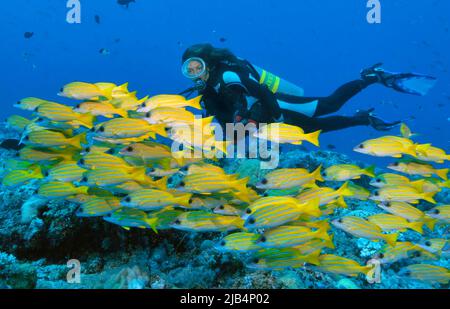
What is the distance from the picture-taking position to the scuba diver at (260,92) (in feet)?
18.8

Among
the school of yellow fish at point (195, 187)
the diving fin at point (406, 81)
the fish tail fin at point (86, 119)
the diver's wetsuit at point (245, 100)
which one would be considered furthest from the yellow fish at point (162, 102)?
the diving fin at point (406, 81)

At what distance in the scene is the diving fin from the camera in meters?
7.80

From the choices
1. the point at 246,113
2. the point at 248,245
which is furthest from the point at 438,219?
the point at 246,113

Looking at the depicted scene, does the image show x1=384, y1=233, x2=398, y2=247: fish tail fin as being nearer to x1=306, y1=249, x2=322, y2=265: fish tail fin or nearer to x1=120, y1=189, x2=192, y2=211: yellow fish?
x1=306, y1=249, x2=322, y2=265: fish tail fin

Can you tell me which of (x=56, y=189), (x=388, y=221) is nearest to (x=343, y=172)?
(x=388, y=221)

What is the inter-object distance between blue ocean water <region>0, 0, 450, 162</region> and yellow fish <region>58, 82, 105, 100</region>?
8339 centimetres

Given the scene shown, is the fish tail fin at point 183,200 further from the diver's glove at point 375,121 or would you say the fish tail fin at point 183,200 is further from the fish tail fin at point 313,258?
the diver's glove at point 375,121

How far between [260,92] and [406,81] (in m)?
4.50

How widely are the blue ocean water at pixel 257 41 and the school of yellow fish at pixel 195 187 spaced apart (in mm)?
82127

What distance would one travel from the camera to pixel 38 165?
3729mm

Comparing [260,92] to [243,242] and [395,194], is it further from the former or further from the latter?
[243,242]

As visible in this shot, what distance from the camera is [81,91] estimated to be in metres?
3.61

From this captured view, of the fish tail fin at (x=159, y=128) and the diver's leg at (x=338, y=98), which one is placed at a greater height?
the diver's leg at (x=338, y=98)

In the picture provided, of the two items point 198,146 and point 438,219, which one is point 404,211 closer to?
point 438,219
